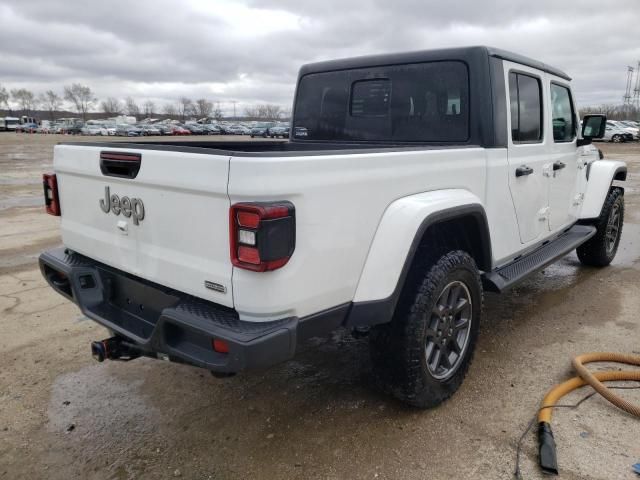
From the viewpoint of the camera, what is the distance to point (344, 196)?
2303 millimetres

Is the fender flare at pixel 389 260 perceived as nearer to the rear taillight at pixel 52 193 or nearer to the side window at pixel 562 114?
the rear taillight at pixel 52 193

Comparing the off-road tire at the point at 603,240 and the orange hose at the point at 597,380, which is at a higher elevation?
the off-road tire at the point at 603,240

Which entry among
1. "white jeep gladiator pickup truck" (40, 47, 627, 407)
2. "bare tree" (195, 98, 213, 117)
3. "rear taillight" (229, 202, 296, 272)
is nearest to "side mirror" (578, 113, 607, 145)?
"white jeep gladiator pickup truck" (40, 47, 627, 407)

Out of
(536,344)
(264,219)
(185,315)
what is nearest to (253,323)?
(185,315)

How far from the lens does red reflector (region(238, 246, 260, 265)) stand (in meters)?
2.04

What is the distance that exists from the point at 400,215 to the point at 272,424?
1.40 m

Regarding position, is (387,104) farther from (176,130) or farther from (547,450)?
(176,130)

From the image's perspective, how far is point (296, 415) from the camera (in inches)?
119

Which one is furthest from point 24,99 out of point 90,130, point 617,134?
point 617,134

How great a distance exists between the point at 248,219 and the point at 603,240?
16.3ft

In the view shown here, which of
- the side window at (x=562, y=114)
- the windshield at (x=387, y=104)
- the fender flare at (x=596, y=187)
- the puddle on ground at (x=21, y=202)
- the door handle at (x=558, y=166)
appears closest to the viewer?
the windshield at (x=387, y=104)

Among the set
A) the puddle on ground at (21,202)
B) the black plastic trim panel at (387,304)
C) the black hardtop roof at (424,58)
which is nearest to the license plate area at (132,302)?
the black plastic trim panel at (387,304)

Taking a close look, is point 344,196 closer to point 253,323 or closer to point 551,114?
point 253,323

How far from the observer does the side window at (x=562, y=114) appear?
4.38m
